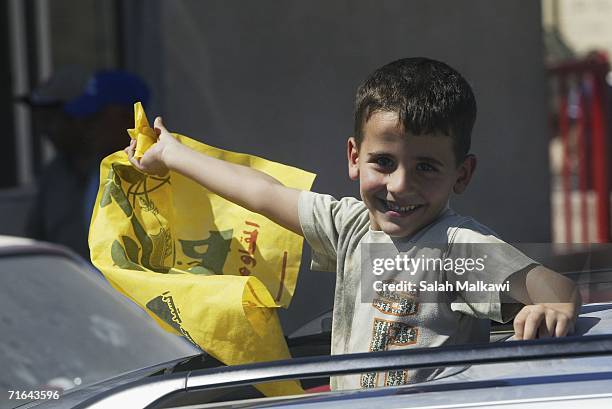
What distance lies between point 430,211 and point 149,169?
0.64 meters

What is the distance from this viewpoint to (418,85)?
2.08 meters

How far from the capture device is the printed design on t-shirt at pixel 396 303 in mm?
2021

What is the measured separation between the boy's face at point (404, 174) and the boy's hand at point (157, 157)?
46 cm

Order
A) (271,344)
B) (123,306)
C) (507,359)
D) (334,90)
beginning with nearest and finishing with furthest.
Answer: (507,359)
(271,344)
(123,306)
(334,90)

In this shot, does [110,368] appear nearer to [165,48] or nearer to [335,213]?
[335,213]

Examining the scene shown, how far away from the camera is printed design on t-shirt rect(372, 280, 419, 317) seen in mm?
2021

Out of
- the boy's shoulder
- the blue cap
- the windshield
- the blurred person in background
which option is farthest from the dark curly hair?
the blue cap

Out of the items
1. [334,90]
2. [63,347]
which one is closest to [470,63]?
[334,90]

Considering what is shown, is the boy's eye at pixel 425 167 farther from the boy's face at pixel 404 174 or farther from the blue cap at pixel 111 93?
the blue cap at pixel 111 93

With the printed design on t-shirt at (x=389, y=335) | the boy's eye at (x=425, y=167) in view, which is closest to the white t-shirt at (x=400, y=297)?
the printed design on t-shirt at (x=389, y=335)

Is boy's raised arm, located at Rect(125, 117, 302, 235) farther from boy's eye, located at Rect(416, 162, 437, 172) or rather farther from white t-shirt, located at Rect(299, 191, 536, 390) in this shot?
boy's eye, located at Rect(416, 162, 437, 172)

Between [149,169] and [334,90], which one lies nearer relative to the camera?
[149,169]

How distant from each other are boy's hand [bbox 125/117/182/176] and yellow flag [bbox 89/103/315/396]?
23 mm

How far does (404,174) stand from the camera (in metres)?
2.06
